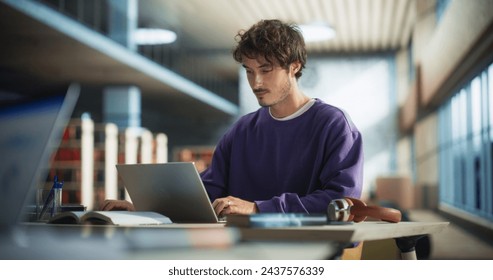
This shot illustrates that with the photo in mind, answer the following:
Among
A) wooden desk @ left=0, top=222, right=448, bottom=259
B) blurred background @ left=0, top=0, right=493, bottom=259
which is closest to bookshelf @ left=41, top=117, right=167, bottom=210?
blurred background @ left=0, top=0, right=493, bottom=259

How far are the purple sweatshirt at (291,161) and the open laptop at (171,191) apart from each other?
5.0 inches

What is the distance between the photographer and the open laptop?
142 centimetres

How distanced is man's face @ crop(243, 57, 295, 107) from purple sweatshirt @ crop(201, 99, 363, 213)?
87 mm

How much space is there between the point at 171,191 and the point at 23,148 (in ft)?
1.75

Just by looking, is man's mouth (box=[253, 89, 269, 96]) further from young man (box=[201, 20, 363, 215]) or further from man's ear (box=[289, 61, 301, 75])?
man's ear (box=[289, 61, 301, 75])

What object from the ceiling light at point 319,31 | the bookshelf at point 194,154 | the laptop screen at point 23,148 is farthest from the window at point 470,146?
the laptop screen at point 23,148

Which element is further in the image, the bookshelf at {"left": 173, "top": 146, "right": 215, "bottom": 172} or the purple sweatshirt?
the bookshelf at {"left": 173, "top": 146, "right": 215, "bottom": 172}

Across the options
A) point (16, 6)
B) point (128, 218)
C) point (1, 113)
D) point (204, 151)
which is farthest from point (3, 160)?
point (204, 151)

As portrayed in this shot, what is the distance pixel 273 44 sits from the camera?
1.70 meters

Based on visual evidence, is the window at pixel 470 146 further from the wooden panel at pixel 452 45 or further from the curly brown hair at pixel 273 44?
the curly brown hair at pixel 273 44

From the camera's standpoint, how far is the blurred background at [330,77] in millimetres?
7785

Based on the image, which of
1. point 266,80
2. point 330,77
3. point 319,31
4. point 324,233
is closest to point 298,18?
point 319,31

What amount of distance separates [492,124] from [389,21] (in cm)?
562
